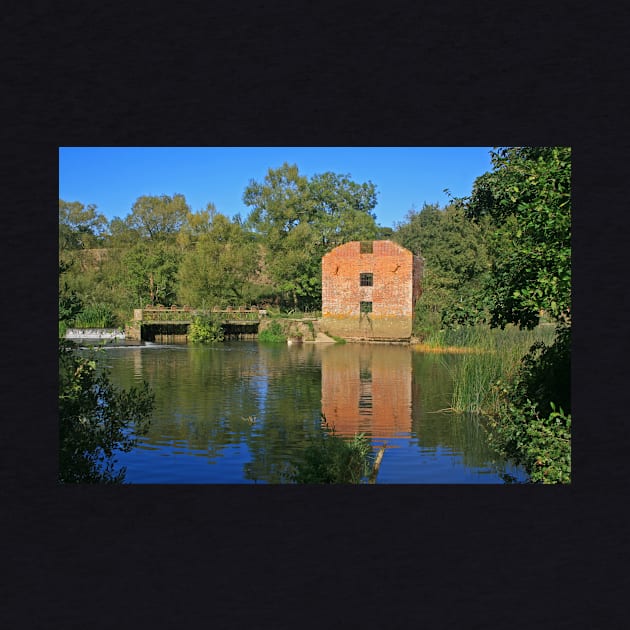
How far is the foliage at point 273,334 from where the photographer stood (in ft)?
72.4

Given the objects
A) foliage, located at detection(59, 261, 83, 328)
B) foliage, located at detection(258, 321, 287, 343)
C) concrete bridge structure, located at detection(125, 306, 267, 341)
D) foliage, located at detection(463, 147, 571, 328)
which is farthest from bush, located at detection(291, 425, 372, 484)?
concrete bridge structure, located at detection(125, 306, 267, 341)

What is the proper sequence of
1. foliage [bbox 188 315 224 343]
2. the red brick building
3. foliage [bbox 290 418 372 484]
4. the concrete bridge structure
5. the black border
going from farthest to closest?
the concrete bridge structure → the red brick building → foliage [bbox 188 315 224 343] → foliage [bbox 290 418 372 484] → the black border

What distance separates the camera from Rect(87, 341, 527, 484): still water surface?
22.5ft

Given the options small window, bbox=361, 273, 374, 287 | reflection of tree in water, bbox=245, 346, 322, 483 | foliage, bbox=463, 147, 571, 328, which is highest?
small window, bbox=361, 273, 374, 287

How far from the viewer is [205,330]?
850 inches

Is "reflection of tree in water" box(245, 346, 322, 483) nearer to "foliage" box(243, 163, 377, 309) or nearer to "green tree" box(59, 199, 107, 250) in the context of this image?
"foliage" box(243, 163, 377, 309)

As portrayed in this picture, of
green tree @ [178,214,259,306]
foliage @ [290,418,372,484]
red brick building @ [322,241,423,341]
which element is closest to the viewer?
foliage @ [290,418,372,484]

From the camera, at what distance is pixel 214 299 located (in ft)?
74.7

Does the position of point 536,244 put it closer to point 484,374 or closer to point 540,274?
point 540,274

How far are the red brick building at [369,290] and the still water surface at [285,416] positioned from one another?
4452 millimetres

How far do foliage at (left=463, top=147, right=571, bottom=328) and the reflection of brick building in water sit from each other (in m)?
3.56

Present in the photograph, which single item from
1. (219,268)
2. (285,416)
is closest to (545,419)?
(285,416)

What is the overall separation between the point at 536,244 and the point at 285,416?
16.9ft

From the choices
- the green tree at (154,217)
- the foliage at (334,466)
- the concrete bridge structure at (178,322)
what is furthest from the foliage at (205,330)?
the foliage at (334,466)
